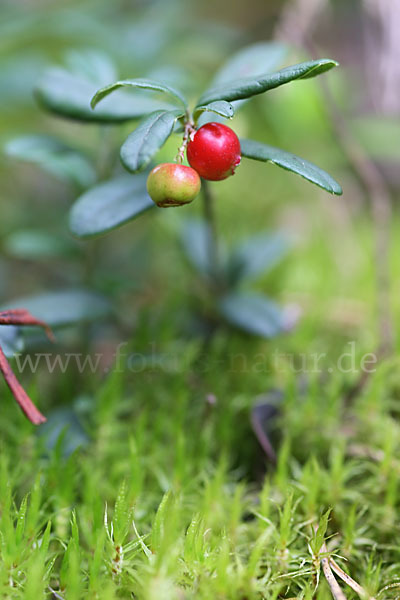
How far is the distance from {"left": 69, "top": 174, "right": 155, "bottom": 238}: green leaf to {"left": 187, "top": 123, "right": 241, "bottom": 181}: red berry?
0.71ft

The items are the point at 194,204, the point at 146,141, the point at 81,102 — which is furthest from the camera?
the point at 194,204

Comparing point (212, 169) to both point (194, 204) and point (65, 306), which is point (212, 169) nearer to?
point (65, 306)

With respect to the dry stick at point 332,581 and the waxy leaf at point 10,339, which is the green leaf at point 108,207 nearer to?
the waxy leaf at point 10,339

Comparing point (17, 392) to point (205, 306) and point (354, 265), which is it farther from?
point (354, 265)

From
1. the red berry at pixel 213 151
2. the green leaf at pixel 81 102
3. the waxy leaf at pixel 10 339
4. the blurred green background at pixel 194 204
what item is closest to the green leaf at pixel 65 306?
the blurred green background at pixel 194 204

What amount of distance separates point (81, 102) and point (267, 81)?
0.47 m

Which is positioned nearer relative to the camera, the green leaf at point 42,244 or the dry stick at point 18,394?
the dry stick at point 18,394

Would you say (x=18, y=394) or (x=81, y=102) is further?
(x=81, y=102)

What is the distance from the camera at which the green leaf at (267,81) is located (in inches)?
31.8

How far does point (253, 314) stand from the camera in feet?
4.39

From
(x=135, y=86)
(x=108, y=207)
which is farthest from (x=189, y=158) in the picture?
(x=108, y=207)

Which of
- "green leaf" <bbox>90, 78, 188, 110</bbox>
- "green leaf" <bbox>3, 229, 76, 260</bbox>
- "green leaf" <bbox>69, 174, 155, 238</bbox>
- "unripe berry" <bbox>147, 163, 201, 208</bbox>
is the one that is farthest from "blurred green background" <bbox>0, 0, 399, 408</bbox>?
"unripe berry" <bbox>147, 163, 201, 208</bbox>

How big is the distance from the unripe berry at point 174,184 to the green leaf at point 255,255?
0.70 metres

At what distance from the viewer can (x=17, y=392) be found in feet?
2.85
